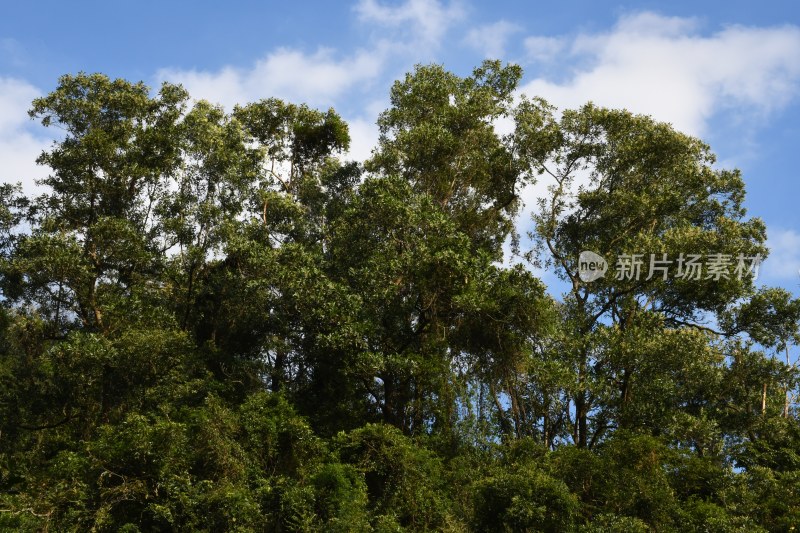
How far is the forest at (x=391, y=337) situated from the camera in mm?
15922

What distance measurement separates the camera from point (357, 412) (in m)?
20.0

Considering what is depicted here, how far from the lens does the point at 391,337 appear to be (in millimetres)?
19734

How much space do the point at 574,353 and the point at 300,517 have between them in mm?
7939

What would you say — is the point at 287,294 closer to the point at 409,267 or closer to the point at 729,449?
the point at 409,267

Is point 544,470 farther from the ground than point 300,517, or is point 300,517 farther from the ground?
point 544,470

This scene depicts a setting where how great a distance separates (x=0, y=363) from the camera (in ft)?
67.8

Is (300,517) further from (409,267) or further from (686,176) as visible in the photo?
(686,176)

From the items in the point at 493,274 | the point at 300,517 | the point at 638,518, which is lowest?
the point at 300,517

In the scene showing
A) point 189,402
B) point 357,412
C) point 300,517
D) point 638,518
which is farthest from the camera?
point 357,412

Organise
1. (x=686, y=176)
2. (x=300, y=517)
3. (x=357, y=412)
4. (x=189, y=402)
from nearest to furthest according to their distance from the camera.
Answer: (x=300, y=517) < (x=189, y=402) < (x=357, y=412) < (x=686, y=176)

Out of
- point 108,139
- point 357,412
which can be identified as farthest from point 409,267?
point 108,139

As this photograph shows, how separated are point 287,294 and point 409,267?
2930mm

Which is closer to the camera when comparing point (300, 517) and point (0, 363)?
point (300, 517)

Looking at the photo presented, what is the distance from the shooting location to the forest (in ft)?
52.2
